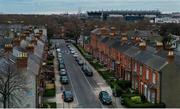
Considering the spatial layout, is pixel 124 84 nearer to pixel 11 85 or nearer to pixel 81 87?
pixel 81 87

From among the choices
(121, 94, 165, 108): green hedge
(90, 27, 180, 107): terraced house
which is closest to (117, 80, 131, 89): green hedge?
(90, 27, 180, 107): terraced house

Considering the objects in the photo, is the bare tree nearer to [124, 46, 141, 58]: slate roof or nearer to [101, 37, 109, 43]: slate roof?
[124, 46, 141, 58]: slate roof

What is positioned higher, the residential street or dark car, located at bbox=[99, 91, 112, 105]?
dark car, located at bbox=[99, 91, 112, 105]

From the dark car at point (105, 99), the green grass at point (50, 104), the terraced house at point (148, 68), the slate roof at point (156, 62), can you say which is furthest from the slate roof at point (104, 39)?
the green grass at point (50, 104)

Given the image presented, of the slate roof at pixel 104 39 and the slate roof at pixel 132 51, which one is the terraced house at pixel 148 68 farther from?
the slate roof at pixel 104 39

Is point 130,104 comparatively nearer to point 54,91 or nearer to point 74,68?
point 54,91

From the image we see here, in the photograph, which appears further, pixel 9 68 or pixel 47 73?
pixel 47 73

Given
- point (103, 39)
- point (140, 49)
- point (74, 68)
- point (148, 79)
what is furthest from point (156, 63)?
point (103, 39)

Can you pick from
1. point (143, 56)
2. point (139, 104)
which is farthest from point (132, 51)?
point (139, 104)
